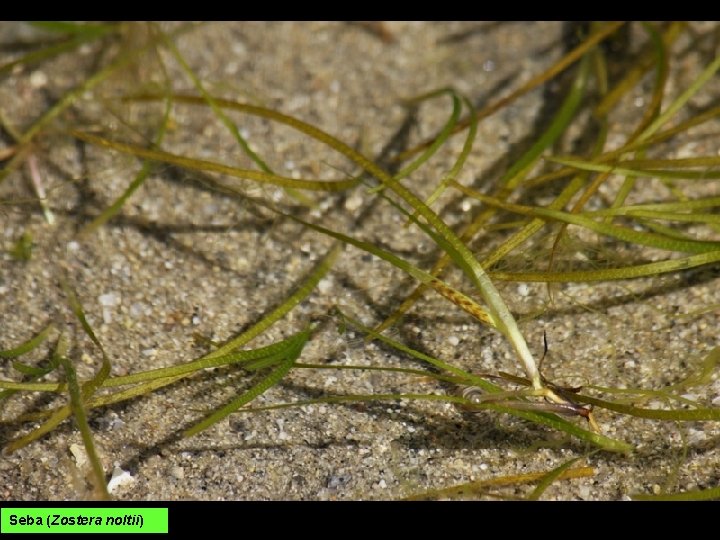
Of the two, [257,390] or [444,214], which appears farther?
[444,214]

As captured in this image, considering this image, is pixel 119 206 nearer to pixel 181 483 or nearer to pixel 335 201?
pixel 335 201

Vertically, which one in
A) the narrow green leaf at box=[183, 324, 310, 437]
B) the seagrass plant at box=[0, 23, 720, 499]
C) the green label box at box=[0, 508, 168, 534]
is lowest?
the green label box at box=[0, 508, 168, 534]

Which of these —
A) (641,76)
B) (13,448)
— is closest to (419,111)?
(641,76)

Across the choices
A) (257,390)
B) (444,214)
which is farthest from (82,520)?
(444,214)

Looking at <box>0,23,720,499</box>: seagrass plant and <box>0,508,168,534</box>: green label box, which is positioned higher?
<box>0,23,720,499</box>: seagrass plant

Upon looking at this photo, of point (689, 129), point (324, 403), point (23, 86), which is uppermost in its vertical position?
point (23, 86)

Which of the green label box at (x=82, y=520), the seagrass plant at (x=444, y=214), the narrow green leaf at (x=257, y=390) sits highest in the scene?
the seagrass plant at (x=444, y=214)

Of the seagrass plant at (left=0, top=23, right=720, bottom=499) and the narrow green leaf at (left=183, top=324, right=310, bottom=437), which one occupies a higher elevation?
the seagrass plant at (left=0, top=23, right=720, bottom=499)

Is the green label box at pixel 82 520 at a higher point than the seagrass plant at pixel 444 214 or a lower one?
lower

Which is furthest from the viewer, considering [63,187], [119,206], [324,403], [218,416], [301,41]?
[301,41]

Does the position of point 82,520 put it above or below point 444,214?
below

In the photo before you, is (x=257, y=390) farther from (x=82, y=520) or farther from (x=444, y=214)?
(x=444, y=214)
